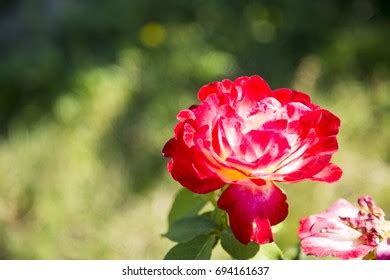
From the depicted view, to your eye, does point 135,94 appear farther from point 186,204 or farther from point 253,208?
point 253,208

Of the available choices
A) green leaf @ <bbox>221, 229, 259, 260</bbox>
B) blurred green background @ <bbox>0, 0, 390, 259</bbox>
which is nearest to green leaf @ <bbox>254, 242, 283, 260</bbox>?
green leaf @ <bbox>221, 229, 259, 260</bbox>

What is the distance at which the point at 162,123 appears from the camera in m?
2.80

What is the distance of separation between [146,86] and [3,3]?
150 centimetres

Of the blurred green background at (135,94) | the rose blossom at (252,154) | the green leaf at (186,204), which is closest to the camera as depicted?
the rose blossom at (252,154)

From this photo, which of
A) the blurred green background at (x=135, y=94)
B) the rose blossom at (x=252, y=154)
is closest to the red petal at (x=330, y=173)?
the rose blossom at (x=252, y=154)

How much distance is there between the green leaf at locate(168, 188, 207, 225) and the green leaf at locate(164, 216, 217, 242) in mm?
31

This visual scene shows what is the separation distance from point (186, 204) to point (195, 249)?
0.09 m

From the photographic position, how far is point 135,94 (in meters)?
2.97

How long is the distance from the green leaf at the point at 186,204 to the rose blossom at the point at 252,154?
0.13 metres

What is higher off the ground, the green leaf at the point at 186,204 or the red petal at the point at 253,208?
the green leaf at the point at 186,204

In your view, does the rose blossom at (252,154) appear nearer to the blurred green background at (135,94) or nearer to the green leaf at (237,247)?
the green leaf at (237,247)

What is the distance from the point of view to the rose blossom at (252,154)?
0.58m

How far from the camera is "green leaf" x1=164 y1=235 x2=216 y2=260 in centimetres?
65

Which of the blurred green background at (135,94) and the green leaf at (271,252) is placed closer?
the green leaf at (271,252)
